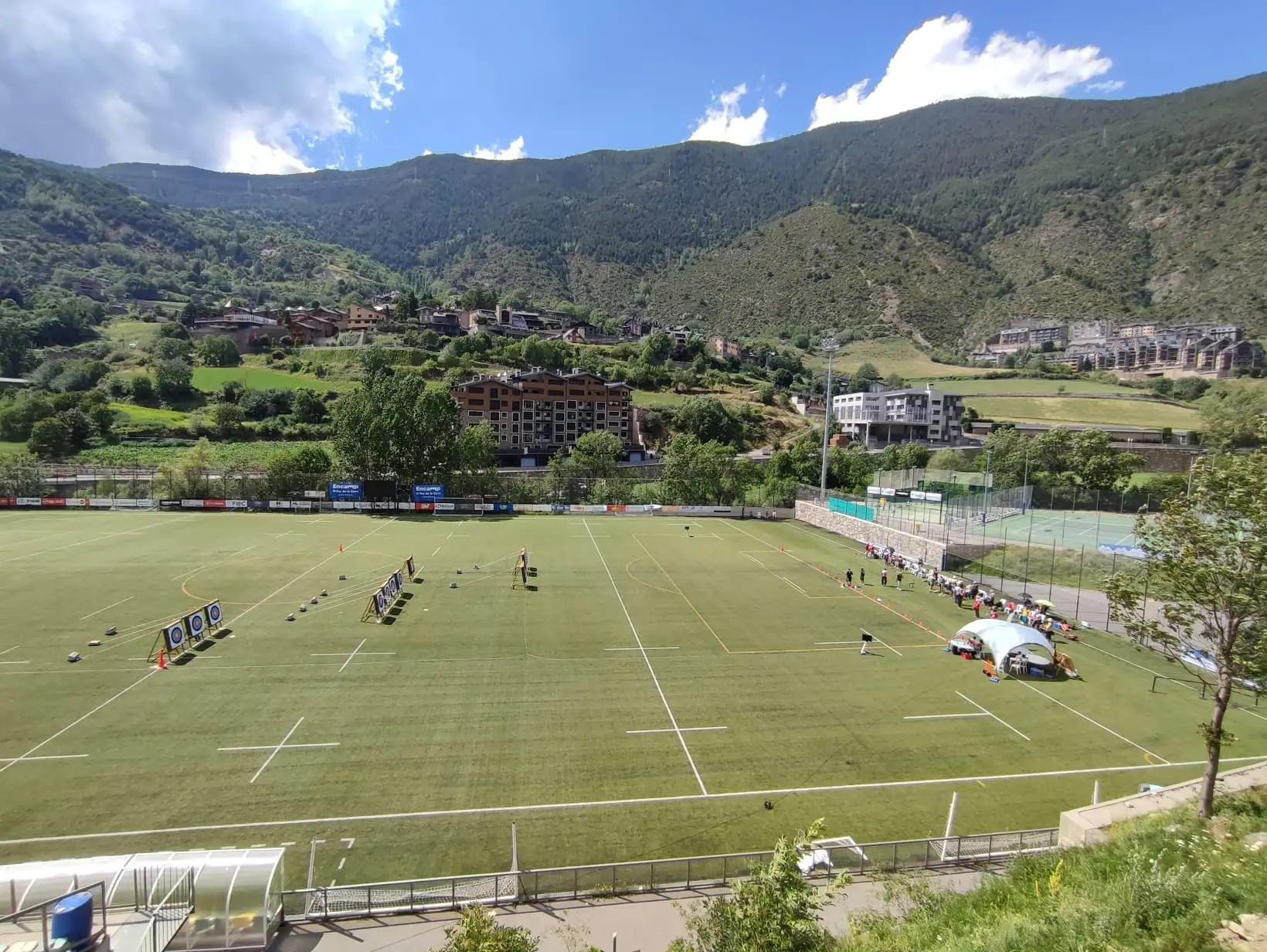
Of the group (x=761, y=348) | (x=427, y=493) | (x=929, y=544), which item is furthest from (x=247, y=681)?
(x=761, y=348)

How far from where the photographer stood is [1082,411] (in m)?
124

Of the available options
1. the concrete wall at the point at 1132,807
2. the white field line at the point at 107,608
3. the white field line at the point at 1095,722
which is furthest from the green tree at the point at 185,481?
the concrete wall at the point at 1132,807

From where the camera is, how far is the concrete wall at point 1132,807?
1349cm

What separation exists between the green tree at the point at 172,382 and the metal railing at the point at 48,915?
418 feet

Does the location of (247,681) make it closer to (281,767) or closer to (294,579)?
(281,767)

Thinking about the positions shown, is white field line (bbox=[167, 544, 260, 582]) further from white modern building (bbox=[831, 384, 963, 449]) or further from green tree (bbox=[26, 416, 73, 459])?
white modern building (bbox=[831, 384, 963, 449])

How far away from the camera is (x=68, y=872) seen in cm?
1045

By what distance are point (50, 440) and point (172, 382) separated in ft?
94.0

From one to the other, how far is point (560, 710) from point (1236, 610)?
17.7 m

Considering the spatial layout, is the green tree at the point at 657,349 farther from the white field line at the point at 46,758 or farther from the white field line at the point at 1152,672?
the white field line at the point at 46,758

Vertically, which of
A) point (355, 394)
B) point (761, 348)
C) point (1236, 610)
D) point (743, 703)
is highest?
point (761, 348)

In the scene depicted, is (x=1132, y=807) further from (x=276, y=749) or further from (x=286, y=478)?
(x=286, y=478)

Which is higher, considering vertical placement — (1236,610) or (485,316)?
(485,316)

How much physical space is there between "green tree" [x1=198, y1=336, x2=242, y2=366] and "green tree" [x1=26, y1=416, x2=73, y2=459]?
5140cm
